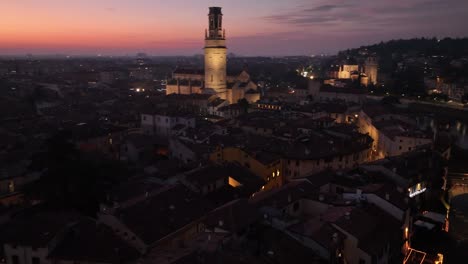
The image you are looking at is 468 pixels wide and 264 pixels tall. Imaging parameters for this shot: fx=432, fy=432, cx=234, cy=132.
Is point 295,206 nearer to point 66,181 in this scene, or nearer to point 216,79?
point 66,181

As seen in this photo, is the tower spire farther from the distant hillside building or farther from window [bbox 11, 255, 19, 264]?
window [bbox 11, 255, 19, 264]

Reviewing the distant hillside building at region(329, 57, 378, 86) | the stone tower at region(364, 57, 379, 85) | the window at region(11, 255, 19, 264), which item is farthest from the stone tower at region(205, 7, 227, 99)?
the stone tower at region(364, 57, 379, 85)

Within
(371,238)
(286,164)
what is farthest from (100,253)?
(286,164)

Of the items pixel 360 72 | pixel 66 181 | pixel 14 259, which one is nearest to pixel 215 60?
pixel 66 181

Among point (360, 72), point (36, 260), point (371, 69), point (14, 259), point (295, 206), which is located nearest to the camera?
point (36, 260)

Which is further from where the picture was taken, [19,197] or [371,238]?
[19,197]

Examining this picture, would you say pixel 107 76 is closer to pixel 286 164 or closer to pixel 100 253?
pixel 286 164

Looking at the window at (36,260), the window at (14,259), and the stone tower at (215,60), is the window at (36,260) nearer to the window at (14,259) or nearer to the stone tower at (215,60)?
the window at (14,259)
